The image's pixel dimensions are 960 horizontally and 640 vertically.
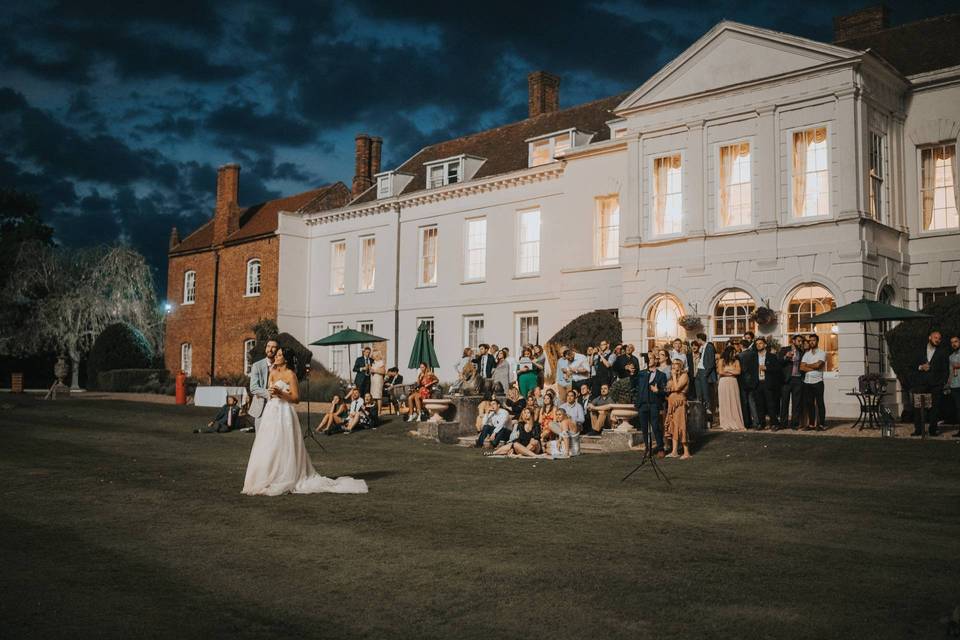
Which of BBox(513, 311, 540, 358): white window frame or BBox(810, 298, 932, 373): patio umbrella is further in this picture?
BBox(513, 311, 540, 358): white window frame

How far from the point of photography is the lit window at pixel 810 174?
2152 cm

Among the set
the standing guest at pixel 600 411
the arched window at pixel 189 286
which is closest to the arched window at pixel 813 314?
the standing guest at pixel 600 411

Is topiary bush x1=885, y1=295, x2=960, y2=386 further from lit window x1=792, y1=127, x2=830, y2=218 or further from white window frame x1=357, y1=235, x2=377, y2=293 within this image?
white window frame x1=357, y1=235, x2=377, y2=293

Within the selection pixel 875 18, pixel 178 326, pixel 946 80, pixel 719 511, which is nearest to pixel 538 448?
pixel 719 511

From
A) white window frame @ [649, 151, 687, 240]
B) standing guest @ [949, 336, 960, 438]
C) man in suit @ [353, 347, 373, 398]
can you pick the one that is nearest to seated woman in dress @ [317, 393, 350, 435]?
man in suit @ [353, 347, 373, 398]

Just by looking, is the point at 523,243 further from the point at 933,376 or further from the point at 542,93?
the point at 933,376

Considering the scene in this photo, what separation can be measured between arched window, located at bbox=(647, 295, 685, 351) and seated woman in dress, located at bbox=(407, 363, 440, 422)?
20.2 ft

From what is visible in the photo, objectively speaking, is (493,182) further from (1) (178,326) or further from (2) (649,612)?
(2) (649,612)

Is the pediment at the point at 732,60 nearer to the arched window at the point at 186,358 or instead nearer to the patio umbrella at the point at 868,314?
the patio umbrella at the point at 868,314

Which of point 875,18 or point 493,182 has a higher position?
point 875,18

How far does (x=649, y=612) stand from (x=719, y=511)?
14.6ft

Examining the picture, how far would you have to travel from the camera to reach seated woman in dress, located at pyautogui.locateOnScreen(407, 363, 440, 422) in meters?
22.4

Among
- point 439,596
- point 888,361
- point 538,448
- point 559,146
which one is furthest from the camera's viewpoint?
point 559,146

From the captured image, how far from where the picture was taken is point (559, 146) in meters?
30.1
